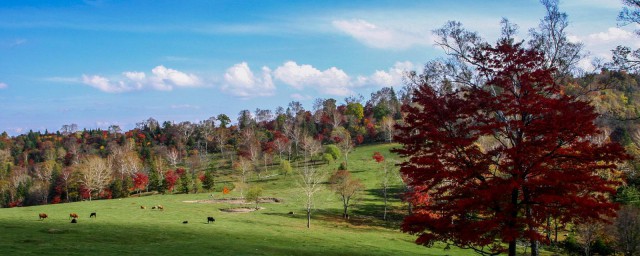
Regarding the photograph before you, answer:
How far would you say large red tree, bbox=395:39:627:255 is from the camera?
48.4 feet

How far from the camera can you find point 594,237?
4297cm

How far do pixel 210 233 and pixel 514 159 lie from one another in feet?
99.6

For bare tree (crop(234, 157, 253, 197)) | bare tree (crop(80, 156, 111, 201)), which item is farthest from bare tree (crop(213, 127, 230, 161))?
bare tree (crop(80, 156, 111, 201))

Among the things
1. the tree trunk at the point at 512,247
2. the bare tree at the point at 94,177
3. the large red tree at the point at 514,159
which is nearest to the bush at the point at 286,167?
the bare tree at the point at 94,177

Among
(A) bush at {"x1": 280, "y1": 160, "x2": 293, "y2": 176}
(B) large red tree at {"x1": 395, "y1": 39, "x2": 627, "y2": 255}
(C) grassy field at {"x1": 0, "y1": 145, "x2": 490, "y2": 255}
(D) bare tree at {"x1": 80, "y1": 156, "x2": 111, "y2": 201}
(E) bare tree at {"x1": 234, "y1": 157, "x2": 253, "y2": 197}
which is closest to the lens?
(B) large red tree at {"x1": 395, "y1": 39, "x2": 627, "y2": 255}

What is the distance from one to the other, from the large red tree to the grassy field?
53.9 ft

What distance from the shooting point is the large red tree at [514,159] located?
14750 millimetres

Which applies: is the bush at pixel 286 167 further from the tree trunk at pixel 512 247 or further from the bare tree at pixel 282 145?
the tree trunk at pixel 512 247

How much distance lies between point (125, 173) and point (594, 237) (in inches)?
4056

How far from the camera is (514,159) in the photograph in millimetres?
15586

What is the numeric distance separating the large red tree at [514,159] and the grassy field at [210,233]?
1641 cm

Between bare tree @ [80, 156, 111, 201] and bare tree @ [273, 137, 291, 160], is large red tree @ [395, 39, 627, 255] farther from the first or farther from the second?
bare tree @ [273, 137, 291, 160]

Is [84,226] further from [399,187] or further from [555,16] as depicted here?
[399,187]

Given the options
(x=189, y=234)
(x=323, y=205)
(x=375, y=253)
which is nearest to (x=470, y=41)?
(x=375, y=253)
